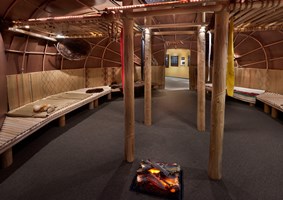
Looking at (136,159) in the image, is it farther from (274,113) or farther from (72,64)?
(72,64)

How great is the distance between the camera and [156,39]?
35.3ft

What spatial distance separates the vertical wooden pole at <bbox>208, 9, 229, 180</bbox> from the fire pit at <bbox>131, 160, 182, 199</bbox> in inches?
23.1

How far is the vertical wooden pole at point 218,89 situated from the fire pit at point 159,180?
23.1 inches

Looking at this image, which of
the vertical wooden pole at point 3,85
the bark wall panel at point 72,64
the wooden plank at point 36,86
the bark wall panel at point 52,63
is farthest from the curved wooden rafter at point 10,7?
the bark wall panel at point 72,64

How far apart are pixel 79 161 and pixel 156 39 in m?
8.41

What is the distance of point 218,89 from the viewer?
2.99 metres

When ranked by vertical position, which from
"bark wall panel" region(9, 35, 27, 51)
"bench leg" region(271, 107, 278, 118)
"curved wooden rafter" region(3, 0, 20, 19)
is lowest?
"bench leg" region(271, 107, 278, 118)

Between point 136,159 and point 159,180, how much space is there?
99 cm

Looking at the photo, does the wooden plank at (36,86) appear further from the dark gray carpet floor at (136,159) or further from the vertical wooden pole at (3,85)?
the vertical wooden pole at (3,85)

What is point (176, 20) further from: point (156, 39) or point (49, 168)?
point (49, 168)

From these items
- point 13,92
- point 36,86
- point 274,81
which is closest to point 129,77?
point 13,92

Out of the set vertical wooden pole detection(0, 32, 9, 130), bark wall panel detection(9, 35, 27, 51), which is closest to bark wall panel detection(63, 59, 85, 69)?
bark wall panel detection(9, 35, 27, 51)

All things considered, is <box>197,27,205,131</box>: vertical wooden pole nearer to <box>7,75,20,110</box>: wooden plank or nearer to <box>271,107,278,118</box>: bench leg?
<box>271,107,278,118</box>: bench leg

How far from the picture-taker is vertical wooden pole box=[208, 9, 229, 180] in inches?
113
